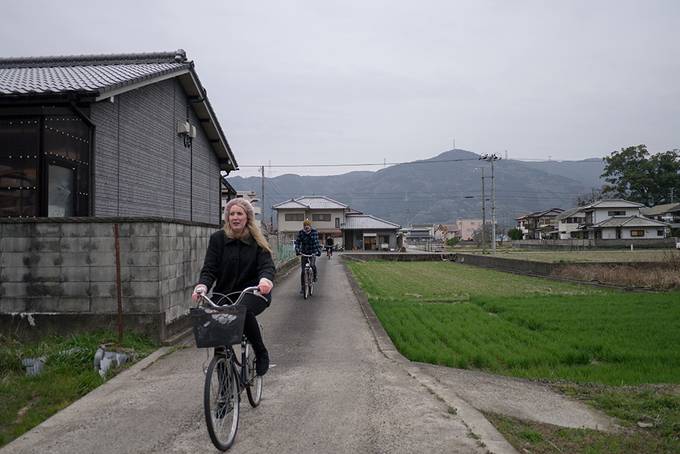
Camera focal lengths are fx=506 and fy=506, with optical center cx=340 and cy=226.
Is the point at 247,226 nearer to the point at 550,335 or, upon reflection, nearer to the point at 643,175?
the point at 550,335

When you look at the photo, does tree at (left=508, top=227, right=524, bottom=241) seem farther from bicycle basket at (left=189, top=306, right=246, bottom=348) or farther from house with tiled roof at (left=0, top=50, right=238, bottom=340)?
bicycle basket at (left=189, top=306, right=246, bottom=348)

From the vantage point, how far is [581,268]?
2061 centimetres

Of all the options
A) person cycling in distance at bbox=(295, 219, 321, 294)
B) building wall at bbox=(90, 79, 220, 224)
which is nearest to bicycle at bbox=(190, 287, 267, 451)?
building wall at bbox=(90, 79, 220, 224)

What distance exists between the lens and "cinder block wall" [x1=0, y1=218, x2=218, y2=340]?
20.7 ft

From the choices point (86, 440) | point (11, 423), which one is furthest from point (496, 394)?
point (11, 423)

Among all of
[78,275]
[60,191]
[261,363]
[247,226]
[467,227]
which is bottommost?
[261,363]

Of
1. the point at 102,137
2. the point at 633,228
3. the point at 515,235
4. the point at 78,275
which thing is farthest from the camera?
the point at 515,235

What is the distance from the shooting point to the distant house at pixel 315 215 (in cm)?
5931

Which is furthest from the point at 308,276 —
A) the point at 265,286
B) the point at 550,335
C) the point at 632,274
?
the point at 632,274

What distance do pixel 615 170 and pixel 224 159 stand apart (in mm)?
76981

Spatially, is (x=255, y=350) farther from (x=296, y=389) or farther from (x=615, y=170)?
(x=615, y=170)

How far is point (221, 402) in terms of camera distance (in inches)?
130

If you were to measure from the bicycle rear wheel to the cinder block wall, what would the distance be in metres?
2.68

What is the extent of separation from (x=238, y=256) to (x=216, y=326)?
2.67 ft
